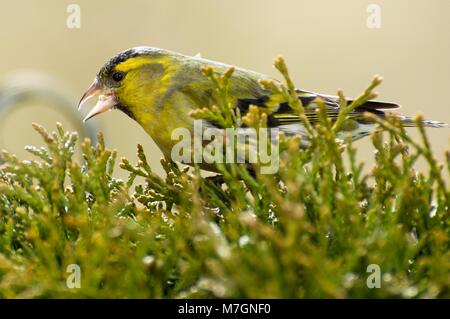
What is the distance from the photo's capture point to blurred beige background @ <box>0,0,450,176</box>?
8.09m

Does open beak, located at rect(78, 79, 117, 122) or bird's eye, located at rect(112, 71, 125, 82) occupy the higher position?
bird's eye, located at rect(112, 71, 125, 82)

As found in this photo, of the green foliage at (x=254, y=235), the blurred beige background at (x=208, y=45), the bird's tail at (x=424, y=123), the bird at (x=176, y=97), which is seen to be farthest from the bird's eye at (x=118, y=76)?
the blurred beige background at (x=208, y=45)

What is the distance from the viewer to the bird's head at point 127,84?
324cm

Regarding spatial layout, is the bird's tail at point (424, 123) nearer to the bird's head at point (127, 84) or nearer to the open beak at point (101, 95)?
the bird's head at point (127, 84)

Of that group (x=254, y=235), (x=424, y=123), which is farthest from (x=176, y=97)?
(x=254, y=235)

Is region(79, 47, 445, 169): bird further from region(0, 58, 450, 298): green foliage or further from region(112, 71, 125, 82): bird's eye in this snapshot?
region(0, 58, 450, 298): green foliage

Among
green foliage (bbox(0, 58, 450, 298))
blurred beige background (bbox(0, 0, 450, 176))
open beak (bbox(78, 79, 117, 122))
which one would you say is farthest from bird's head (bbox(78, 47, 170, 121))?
blurred beige background (bbox(0, 0, 450, 176))

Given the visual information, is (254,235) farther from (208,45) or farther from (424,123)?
(208,45)

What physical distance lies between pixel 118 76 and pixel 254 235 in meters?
1.84

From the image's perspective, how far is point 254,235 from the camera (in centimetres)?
159

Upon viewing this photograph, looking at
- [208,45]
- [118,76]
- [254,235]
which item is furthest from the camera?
[208,45]

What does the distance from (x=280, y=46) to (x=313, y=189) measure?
23.4ft

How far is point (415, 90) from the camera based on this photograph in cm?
827

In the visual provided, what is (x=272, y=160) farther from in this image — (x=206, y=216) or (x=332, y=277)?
(x=332, y=277)
